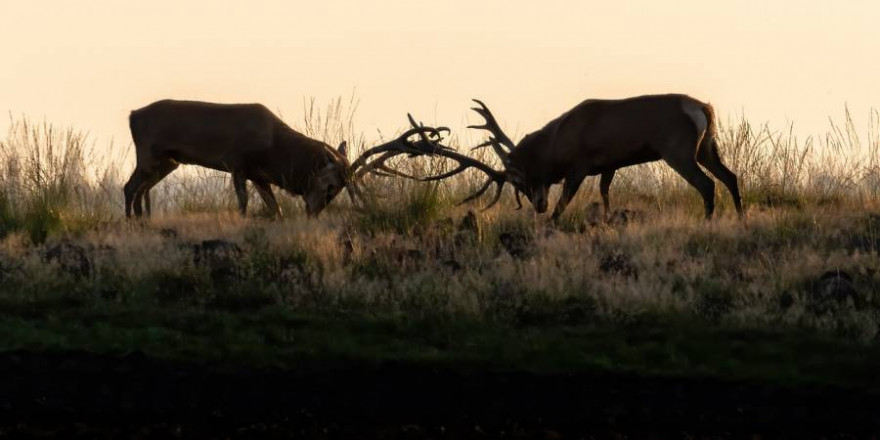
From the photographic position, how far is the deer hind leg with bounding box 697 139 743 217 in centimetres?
1483

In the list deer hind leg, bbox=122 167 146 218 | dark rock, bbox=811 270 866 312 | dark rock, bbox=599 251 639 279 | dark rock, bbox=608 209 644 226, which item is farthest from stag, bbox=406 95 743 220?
dark rock, bbox=811 270 866 312

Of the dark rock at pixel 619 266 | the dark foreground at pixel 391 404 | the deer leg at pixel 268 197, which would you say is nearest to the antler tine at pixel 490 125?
the deer leg at pixel 268 197

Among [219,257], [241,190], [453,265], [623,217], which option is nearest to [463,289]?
[453,265]

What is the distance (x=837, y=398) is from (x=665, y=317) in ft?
4.60

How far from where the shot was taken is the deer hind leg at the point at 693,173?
47.2ft

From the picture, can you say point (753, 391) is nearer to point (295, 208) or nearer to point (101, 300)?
point (101, 300)

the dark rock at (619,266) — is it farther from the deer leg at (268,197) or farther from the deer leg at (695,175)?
the deer leg at (268,197)

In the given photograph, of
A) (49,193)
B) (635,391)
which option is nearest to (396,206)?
(49,193)

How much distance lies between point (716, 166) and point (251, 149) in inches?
180

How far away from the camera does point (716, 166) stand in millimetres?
14883

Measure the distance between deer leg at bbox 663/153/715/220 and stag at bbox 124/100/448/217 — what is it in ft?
8.35

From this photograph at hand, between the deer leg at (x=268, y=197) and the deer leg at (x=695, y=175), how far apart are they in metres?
3.97

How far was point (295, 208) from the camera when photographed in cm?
1634

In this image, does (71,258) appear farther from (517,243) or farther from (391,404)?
(391,404)
